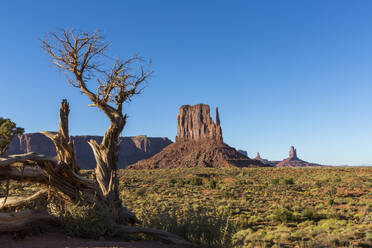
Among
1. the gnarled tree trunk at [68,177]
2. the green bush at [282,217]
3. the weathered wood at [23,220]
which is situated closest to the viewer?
the weathered wood at [23,220]

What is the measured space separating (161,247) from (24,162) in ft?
12.5

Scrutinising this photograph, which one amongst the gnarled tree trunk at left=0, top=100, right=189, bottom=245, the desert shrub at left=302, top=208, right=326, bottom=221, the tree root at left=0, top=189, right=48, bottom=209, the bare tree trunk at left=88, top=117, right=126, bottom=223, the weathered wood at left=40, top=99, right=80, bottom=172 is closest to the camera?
the gnarled tree trunk at left=0, top=100, right=189, bottom=245

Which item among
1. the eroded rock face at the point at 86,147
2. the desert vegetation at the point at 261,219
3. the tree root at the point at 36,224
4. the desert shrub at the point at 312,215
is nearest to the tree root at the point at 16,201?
the desert vegetation at the point at 261,219

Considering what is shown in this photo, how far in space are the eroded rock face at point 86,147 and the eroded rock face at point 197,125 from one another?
106ft

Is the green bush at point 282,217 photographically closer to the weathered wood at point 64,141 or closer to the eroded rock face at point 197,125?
the weathered wood at point 64,141

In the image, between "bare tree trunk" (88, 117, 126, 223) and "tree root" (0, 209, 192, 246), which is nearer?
"tree root" (0, 209, 192, 246)

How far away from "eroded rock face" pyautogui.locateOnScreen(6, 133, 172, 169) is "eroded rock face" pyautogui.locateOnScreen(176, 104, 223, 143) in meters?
32.2

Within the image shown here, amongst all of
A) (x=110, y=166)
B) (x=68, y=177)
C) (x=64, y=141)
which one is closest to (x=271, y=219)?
(x=110, y=166)

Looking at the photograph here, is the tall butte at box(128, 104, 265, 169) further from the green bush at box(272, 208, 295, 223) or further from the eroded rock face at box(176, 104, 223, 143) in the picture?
the green bush at box(272, 208, 295, 223)

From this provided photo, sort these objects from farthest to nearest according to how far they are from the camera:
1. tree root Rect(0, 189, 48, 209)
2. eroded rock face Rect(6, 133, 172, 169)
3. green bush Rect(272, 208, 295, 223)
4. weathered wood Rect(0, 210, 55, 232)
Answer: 1. eroded rock face Rect(6, 133, 172, 169)
2. green bush Rect(272, 208, 295, 223)
3. tree root Rect(0, 189, 48, 209)
4. weathered wood Rect(0, 210, 55, 232)

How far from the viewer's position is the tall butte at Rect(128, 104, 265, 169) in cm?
9056

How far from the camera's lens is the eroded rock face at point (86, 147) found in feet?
500

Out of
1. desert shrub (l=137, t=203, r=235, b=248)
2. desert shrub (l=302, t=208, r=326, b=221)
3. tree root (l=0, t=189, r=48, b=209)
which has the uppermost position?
tree root (l=0, t=189, r=48, b=209)

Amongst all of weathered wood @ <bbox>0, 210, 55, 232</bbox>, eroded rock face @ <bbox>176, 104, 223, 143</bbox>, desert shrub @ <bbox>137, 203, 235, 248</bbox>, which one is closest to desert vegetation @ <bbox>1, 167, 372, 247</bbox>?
desert shrub @ <bbox>137, 203, 235, 248</bbox>
